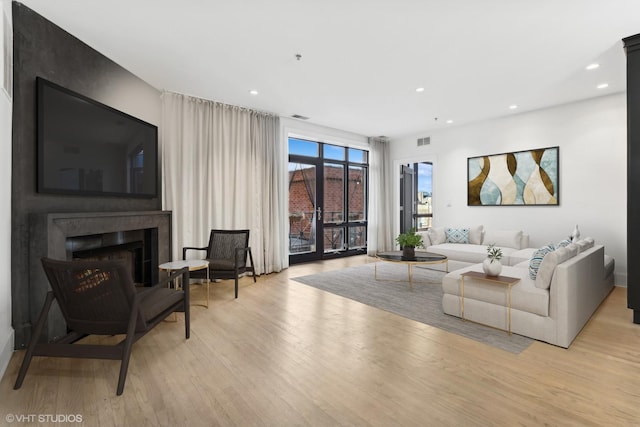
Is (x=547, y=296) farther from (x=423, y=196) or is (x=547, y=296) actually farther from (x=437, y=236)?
(x=423, y=196)

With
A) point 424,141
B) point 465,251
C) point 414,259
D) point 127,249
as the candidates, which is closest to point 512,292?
point 414,259

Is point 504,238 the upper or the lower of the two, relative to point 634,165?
lower

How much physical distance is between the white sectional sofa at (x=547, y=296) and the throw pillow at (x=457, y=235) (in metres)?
2.22

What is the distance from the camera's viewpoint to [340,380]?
204 centimetres

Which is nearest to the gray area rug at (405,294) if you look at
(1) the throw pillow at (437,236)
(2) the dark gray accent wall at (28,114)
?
(1) the throw pillow at (437,236)

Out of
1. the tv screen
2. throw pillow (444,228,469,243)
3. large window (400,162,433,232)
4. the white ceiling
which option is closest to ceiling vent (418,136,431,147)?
large window (400,162,433,232)

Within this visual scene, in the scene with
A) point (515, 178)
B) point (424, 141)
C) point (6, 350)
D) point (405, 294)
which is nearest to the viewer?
point (6, 350)

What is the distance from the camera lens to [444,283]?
323cm

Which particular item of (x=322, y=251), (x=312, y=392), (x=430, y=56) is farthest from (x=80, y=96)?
(x=322, y=251)

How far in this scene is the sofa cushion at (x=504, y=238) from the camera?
5168 mm

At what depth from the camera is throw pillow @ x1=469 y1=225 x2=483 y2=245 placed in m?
5.63

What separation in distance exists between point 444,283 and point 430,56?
244 cm

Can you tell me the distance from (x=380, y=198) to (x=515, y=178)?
2827 mm

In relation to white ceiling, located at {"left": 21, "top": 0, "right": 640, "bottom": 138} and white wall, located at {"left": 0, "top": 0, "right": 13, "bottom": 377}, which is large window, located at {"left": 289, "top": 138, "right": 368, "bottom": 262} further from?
white wall, located at {"left": 0, "top": 0, "right": 13, "bottom": 377}
